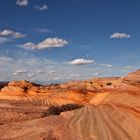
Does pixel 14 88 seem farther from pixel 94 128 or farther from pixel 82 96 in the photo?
pixel 94 128

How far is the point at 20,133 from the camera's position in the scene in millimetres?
15727

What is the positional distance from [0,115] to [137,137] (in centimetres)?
1757

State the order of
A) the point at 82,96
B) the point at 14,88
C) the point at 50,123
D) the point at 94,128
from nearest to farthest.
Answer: the point at 94,128 → the point at 50,123 → the point at 82,96 → the point at 14,88

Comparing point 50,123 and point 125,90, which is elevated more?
point 125,90

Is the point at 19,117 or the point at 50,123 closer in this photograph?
the point at 50,123

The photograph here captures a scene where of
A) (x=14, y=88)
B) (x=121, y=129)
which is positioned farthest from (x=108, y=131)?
(x=14, y=88)

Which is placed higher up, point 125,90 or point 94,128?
point 125,90

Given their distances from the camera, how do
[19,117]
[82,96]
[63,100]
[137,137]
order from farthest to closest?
[63,100]
[82,96]
[19,117]
[137,137]

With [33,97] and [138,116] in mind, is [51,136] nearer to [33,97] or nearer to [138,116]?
[138,116]

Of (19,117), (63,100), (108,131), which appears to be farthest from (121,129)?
(63,100)


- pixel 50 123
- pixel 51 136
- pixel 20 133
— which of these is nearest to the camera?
pixel 51 136

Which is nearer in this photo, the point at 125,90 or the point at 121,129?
the point at 121,129

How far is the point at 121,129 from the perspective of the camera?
477 inches

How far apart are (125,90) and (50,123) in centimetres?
390
